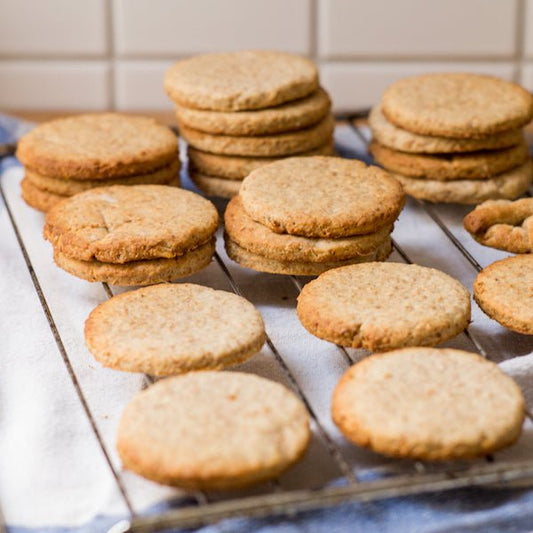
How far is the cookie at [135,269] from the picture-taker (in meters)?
1.68

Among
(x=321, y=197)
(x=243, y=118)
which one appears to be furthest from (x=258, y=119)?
(x=321, y=197)

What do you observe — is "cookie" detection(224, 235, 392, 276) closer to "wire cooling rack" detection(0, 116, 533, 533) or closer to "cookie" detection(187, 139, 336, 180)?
"wire cooling rack" detection(0, 116, 533, 533)

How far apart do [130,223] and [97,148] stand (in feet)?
0.99

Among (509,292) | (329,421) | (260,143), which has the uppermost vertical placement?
(260,143)

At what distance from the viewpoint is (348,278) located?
160cm

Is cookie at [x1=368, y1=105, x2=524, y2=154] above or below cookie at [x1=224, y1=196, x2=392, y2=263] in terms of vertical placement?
above

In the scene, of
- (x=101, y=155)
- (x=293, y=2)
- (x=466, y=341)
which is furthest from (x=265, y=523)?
(x=293, y=2)

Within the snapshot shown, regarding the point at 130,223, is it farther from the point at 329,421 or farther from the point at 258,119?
the point at 329,421

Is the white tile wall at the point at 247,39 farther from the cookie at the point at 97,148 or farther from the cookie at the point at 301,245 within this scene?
the cookie at the point at 301,245

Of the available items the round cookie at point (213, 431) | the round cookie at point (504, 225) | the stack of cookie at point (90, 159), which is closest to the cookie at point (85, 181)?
the stack of cookie at point (90, 159)

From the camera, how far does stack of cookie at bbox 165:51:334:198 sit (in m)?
1.96

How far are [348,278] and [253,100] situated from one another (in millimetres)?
508

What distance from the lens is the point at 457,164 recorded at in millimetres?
1963

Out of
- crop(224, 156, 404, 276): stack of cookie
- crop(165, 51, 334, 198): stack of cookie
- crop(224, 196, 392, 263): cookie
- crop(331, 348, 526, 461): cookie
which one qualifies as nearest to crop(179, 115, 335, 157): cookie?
crop(165, 51, 334, 198): stack of cookie
